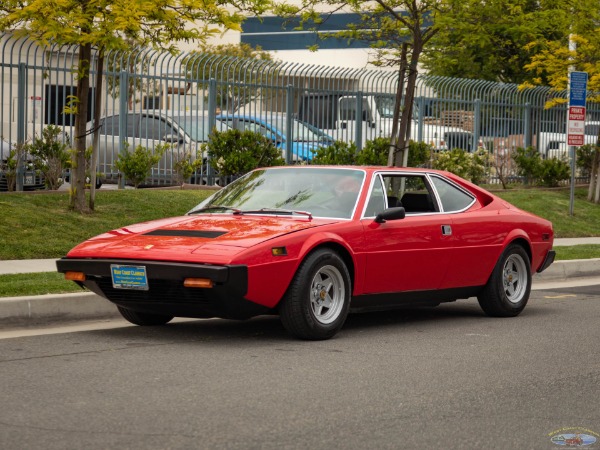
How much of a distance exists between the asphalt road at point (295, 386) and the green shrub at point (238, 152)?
34.1ft

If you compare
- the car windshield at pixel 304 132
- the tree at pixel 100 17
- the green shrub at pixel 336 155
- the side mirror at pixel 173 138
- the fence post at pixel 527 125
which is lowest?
the green shrub at pixel 336 155

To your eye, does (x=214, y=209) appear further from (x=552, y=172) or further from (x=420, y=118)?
(x=552, y=172)

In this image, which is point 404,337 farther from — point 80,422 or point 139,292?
point 80,422

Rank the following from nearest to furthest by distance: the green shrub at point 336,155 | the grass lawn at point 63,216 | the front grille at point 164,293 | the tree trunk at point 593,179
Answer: the front grille at point 164,293
the grass lawn at point 63,216
the green shrub at point 336,155
the tree trunk at point 593,179

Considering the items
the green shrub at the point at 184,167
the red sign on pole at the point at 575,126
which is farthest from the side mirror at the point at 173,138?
the red sign on pole at the point at 575,126

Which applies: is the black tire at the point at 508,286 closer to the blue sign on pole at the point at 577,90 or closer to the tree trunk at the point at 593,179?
the blue sign on pole at the point at 577,90

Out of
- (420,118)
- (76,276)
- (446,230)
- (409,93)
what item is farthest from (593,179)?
(76,276)

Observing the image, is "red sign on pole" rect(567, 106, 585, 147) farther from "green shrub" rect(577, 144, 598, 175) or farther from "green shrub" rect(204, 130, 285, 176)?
"green shrub" rect(577, 144, 598, 175)

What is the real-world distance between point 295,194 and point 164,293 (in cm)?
170

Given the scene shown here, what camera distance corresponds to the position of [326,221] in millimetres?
8836

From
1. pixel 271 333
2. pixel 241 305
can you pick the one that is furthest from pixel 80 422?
pixel 271 333

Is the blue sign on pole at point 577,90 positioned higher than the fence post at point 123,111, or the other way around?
the blue sign on pole at point 577,90

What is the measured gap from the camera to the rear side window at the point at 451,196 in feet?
33.2

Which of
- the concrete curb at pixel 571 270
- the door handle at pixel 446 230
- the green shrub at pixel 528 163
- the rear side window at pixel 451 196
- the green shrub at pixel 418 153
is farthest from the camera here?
the green shrub at pixel 528 163
